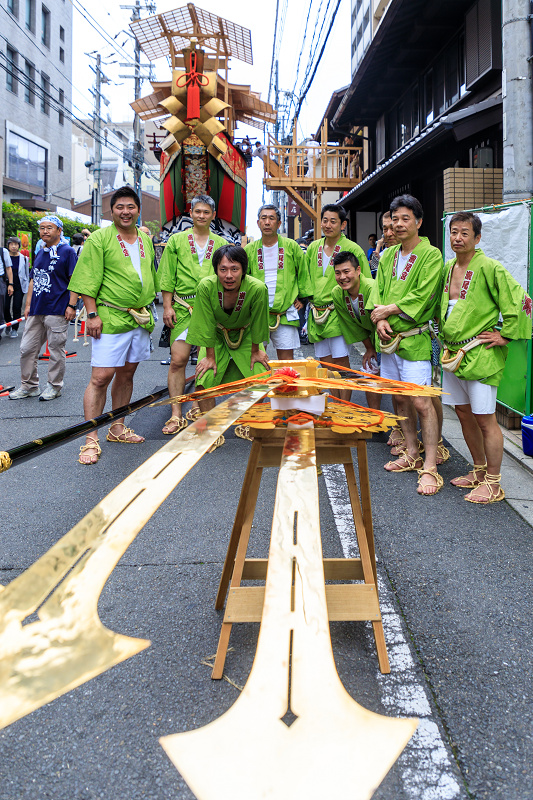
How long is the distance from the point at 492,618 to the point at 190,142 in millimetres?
8326

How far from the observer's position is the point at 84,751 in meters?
1.85

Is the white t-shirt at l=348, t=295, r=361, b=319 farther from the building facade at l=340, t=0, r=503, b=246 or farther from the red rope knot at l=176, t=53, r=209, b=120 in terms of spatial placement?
the red rope knot at l=176, t=53, r=209, b=120

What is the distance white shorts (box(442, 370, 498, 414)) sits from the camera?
13.1 ft

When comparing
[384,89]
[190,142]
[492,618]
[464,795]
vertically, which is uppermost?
[384,89]

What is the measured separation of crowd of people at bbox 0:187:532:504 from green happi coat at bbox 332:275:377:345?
0.01 metres

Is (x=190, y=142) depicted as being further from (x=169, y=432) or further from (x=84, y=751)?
(x=84, y=751)

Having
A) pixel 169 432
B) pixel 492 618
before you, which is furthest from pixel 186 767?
pixel 169 432

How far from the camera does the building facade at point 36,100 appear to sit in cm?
2952

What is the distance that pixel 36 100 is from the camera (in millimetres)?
33188

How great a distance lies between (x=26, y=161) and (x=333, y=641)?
35056 mm

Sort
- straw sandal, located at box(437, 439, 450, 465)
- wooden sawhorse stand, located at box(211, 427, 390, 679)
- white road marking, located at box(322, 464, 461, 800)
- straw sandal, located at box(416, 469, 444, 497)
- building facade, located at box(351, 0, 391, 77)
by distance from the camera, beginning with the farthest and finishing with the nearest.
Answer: building facade, located at box(351, 0, 391, 77) → straw sandal, located at box(437, 439, 450, 465) → straw sandal, located at box(416, 469, 444, 497) → wooden sawhorse stand, located at box(211, 427, 390, 679) → white road marking, located at box(322, 464, 461, 800)

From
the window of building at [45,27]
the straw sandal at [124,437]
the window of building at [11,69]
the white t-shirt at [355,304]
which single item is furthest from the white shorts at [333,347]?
the window of building at [45,27]

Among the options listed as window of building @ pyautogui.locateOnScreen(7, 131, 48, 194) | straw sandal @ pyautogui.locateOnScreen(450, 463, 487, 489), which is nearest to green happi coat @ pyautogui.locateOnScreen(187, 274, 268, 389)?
straw sandal @ pyautogui.locateOnScreen(450, 463, 487, 489)

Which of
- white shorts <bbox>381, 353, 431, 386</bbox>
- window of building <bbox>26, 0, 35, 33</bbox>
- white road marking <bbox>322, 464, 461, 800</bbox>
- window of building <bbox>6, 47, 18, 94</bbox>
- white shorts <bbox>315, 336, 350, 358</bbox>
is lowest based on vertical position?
white road marking <bbox>322, 464, 461, 800</bbox>
